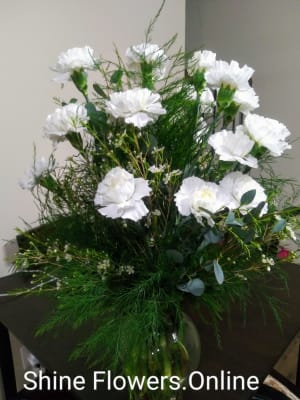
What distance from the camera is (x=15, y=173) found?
1.41m

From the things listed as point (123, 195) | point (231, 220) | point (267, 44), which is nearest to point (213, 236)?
point (231, 220)

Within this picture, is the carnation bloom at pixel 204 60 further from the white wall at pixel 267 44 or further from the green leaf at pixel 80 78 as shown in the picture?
the white wall at pixel 267 44

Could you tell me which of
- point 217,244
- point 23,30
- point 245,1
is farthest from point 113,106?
point 245,1

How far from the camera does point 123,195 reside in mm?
542

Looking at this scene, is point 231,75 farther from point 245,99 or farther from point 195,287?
point 195,287

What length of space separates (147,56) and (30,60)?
0.82 metres

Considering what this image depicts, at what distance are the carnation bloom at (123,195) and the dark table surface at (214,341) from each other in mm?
477

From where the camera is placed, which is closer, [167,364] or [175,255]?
[175,255]

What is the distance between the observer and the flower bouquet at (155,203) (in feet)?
1.89

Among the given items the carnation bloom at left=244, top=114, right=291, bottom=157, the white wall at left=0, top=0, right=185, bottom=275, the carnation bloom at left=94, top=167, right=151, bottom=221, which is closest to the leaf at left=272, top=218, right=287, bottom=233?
the carnation bloom at left=244, top=114, right=291, bottom=157

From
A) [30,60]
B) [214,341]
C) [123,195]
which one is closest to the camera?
[123,195]

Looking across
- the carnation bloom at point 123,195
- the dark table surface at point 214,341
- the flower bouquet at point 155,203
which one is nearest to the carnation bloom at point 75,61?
the flower bouquet at point 155,203

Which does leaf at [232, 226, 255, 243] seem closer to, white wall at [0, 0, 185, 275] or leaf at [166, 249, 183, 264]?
leaf at [166, 249, 183, 264]

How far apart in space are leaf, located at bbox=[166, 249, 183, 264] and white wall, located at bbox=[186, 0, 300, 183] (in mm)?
1784
